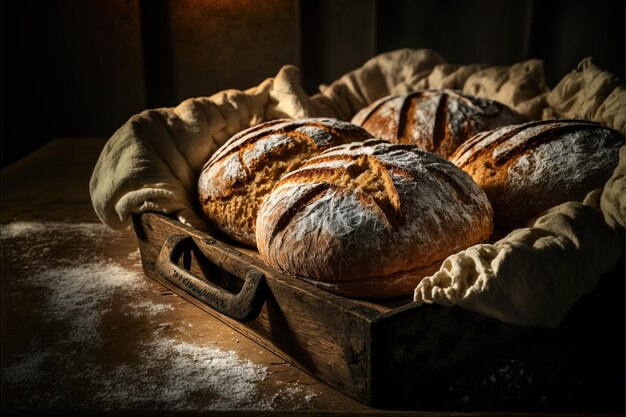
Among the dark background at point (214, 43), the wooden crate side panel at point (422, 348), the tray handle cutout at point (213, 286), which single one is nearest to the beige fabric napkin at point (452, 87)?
the wooden crate side panel at point (422, 348)

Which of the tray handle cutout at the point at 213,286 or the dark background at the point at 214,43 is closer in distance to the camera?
the tray handle cutout at the point at 213,286

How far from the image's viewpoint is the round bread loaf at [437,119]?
197 centimetres

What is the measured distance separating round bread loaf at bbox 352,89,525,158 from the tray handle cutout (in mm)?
813

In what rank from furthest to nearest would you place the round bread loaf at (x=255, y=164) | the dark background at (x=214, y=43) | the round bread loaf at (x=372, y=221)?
the dark background at (x=214, y=43) → the round bread loaf at (x=255, y=164) → the round bread loaf at (x=372, y=221)

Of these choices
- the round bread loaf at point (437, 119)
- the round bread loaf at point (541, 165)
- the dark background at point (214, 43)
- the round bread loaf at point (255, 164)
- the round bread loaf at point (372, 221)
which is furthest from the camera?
the dark background at point (214, 43)

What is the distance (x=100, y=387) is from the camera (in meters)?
1.23

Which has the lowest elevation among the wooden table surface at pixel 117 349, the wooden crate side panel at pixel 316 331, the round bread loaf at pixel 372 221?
the wooden table surface at pixel 117 349

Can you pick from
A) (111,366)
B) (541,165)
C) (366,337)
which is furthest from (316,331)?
(541,165)

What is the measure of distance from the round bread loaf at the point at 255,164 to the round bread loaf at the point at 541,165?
0.37m

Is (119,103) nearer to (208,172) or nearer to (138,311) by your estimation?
(208,172)

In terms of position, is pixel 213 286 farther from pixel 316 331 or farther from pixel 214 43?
pixel 214 43

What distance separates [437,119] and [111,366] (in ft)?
4.04

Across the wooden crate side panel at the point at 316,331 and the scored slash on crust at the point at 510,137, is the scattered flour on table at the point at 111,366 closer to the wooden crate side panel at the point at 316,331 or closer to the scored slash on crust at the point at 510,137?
the wooden crate side panel at the point at 316,331

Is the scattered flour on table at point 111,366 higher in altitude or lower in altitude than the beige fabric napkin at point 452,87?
lower
